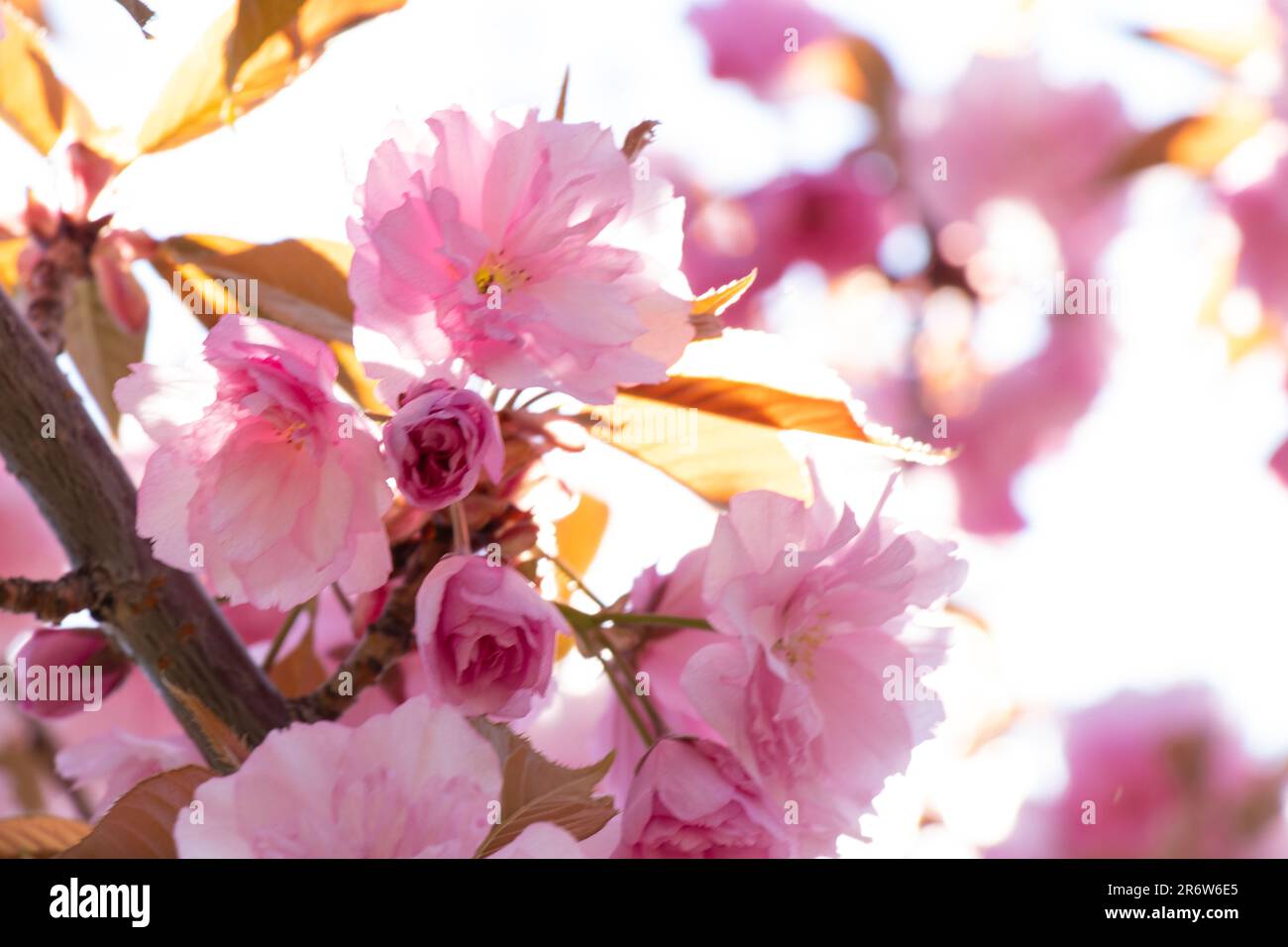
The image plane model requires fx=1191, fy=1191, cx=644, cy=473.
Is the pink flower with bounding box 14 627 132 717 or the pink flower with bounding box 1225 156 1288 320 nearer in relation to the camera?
the pink flower with bounding box 14 627 132 717

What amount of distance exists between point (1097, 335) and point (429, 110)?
4.81 ft

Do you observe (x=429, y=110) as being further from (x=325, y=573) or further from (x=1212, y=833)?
(x=1212, y=833)

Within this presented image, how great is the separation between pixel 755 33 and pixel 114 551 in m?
1.33

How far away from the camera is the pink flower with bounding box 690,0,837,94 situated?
158 centimetres

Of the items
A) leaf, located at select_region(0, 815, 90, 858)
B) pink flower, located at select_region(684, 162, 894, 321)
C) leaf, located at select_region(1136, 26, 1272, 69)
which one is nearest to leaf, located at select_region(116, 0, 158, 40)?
leaf, located at select_region(0, 815, 90, 858)

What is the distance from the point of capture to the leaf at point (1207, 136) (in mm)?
1433

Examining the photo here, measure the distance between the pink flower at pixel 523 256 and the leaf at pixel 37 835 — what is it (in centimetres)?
29

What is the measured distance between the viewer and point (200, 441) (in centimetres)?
50

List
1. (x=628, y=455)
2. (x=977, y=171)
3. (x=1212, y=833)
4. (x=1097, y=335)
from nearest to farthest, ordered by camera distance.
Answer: (x=628, y=455) → (x=1212, y=833) → (x=977, y=171) → (x=1097, y=335)

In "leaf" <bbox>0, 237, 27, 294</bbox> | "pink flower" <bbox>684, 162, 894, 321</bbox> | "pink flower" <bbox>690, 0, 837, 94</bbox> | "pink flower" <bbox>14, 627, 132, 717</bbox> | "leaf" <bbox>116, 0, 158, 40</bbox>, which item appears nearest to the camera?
"leaf" <bbox>116, 0, 158, 40</bbox>

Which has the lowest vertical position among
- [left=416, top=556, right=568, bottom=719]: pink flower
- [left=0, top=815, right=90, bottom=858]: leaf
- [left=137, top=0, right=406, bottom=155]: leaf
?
[left=0, top=815, right=90, bottom=858]: leaf

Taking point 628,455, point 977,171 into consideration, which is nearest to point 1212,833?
point 977,171

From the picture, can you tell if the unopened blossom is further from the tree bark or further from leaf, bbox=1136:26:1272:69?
leaf, bbox=1136:26:1272:69

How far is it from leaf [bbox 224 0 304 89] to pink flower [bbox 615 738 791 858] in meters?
0.42
